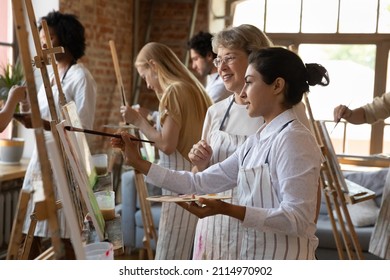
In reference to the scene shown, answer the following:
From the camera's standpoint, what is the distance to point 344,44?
614 cm

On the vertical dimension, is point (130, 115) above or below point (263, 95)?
below

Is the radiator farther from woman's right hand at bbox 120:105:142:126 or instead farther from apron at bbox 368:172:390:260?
apron at bbox 368:172:390:260

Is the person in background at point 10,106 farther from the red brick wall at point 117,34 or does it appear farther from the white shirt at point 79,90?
the red brick wall at point 117,34

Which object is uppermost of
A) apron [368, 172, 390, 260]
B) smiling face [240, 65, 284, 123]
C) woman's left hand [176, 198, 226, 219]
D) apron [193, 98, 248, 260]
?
smiling face [240, 65, 284, 123]

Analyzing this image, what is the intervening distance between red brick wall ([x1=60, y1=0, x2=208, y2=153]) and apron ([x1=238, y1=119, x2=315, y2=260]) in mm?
3155

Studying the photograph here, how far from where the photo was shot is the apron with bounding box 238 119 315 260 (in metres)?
1.97

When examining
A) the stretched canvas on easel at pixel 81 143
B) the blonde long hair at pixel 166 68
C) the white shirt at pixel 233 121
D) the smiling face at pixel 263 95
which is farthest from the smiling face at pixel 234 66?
the blonde long hair at pixel 166 68

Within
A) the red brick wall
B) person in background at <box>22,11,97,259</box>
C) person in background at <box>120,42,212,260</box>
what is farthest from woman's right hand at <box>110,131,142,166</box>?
the red brick wall

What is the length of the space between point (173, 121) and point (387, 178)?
1.11 m

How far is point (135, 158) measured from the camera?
2.30m

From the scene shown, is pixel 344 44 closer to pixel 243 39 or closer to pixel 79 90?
pixel 79 90

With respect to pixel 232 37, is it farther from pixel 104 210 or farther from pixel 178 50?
pixel 178 50

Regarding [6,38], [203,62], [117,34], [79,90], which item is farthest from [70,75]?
[117,34]

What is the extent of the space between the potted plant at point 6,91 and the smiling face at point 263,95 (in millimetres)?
2556
